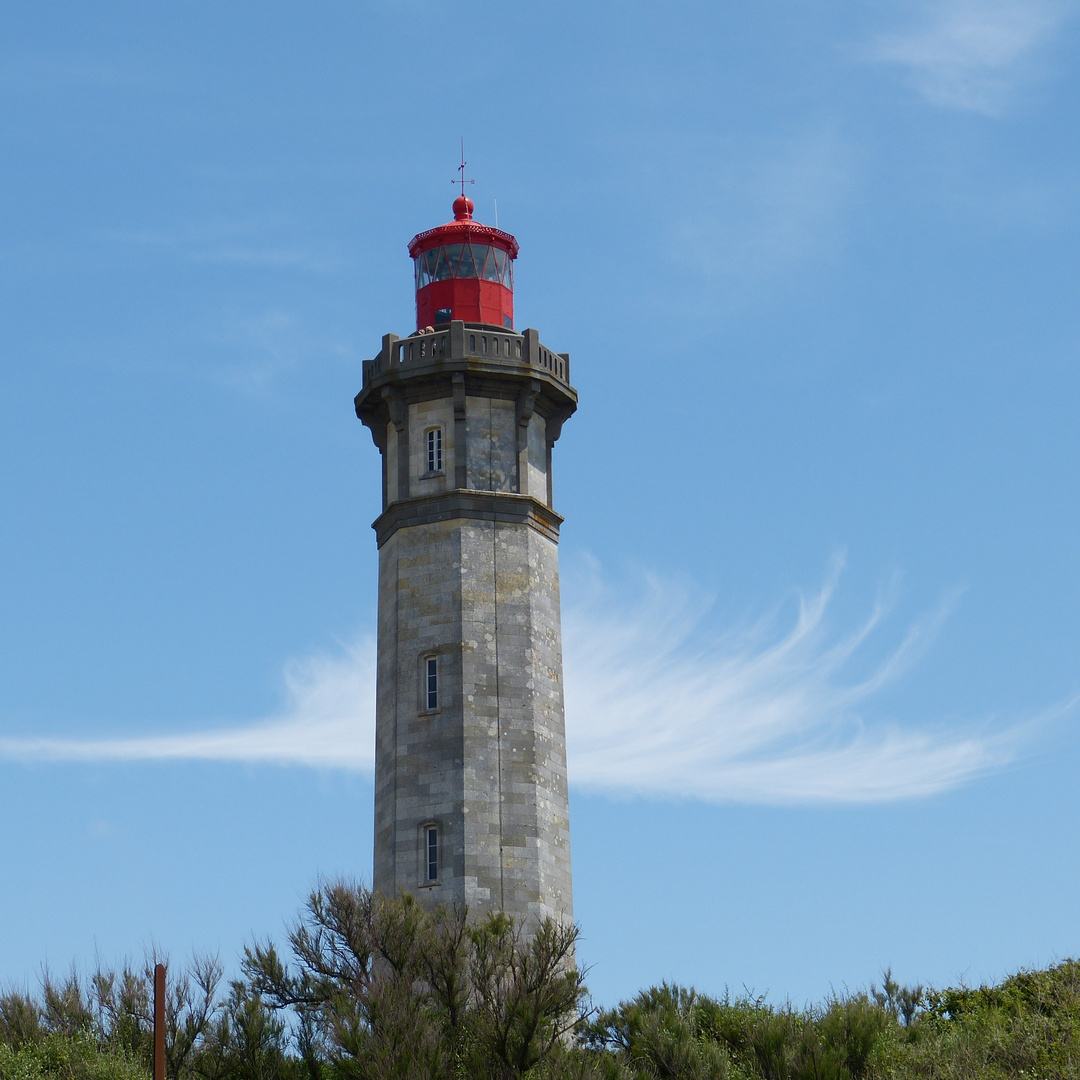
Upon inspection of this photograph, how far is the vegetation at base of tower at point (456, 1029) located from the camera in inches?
1362

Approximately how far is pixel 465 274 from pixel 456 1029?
2264 cm

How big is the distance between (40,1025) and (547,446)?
1963cm

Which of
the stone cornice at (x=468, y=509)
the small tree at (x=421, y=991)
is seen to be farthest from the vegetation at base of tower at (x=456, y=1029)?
the stone cornice at (x=468, y=509)

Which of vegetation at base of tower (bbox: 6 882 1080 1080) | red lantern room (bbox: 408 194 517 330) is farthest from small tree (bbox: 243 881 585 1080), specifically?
red lantern room (bbox: 408 194 517 330)

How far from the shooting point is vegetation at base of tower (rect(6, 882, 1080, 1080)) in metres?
34.6

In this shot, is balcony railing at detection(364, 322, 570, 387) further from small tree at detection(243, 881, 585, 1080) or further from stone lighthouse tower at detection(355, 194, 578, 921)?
small tree at detection(243, 881, 585, 1080)

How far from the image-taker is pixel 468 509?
46.6 metres

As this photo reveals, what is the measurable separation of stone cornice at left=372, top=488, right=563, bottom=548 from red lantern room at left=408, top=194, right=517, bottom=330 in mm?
5829

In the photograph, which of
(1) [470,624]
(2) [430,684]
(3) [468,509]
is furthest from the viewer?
(3) [468,509]

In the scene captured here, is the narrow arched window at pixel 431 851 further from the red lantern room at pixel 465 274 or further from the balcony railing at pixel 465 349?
the red lantern room at pixel 465 274

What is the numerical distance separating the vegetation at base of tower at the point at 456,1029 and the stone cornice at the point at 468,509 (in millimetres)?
11061

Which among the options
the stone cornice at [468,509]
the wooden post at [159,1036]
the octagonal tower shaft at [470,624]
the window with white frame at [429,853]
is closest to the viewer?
the wooden post at [159,1036]

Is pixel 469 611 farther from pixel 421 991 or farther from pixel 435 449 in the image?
pixel 421 991

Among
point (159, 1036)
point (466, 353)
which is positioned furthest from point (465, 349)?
point (159, 1036)
